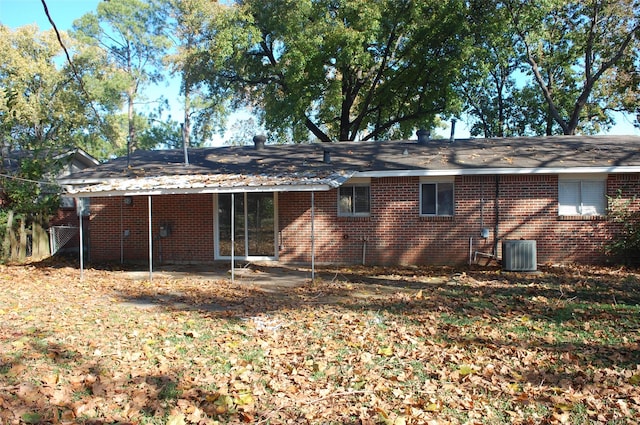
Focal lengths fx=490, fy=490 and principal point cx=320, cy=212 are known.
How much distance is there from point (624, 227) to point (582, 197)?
127 cm

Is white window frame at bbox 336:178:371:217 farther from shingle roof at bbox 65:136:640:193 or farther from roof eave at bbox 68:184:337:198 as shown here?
roof eave at bbox 68:184:337:198

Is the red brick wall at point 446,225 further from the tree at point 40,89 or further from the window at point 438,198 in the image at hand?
the tree at point 40,89

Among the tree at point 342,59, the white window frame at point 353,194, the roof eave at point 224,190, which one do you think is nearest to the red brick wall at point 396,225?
the white window frame at point 353,194

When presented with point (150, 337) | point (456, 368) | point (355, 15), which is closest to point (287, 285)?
point (150, 337)

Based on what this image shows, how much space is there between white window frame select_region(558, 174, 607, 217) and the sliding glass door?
7.97m

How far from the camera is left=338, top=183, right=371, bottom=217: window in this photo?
14.0m

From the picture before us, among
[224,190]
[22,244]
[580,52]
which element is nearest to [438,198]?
[224,190]

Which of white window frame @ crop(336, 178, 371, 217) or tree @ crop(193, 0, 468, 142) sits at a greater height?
tree @ crop(193, 0, 468, 142)

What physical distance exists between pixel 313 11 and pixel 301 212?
41.5ft

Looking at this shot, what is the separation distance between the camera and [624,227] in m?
12.9

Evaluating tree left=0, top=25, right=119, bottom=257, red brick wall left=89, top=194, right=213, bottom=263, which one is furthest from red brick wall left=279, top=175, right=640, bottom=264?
tree left=0, top=25, right=119, bottom=257

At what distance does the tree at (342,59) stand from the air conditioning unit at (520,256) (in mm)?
12938

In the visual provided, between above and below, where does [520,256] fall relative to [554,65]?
below

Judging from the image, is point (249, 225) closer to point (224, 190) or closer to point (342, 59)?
point (224, 190)
